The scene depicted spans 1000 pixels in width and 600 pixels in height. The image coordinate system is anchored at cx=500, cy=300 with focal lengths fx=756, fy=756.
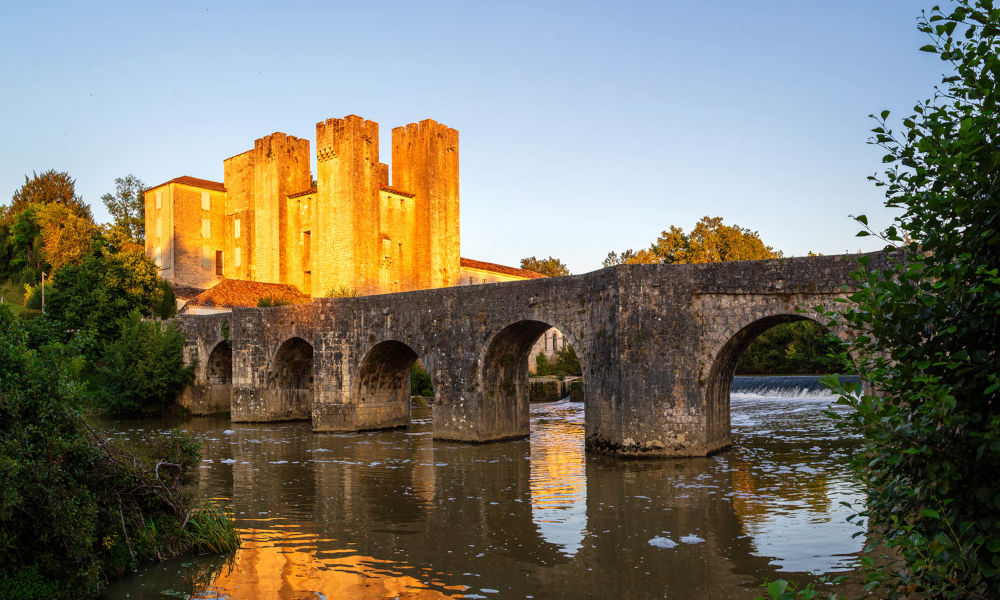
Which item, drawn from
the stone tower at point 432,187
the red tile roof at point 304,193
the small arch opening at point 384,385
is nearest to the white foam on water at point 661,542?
the small arch opening at point 384,385

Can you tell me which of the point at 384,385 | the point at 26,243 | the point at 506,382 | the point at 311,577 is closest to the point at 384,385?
the point at 384,385

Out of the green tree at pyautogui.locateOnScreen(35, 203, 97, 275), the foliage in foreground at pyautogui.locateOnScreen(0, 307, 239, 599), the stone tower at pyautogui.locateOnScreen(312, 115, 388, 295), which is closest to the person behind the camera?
the foliage in foreground at pyautogui.locateOnScreen(0, 307, 239, 599)

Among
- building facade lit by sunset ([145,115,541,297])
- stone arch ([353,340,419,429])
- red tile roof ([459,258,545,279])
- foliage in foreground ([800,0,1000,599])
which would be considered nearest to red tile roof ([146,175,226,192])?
building facade lit by sunset ([145,115,541,297])

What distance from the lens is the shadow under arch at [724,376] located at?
14.4m

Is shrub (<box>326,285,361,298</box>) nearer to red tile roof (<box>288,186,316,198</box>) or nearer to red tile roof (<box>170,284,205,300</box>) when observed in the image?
red tile roof (<box>288,186,316,198</box>)

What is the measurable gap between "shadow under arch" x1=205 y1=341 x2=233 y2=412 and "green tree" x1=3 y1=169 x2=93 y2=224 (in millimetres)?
35873

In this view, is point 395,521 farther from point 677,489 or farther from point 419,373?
point 419,373

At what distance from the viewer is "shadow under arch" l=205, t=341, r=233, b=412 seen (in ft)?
94.2

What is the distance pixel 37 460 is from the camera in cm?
706

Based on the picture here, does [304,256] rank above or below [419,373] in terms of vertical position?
above

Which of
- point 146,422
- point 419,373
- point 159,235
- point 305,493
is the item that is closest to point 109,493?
point 305,493

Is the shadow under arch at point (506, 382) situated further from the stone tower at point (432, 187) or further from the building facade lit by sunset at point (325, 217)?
the stone tower at point (432, 187)

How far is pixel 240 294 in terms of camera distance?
41.3 meters

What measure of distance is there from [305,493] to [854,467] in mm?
10645
